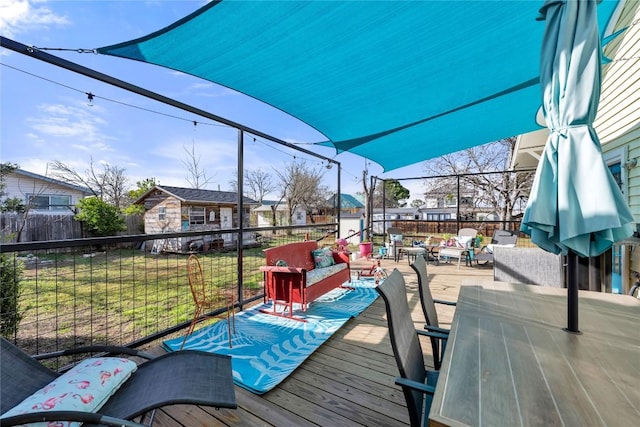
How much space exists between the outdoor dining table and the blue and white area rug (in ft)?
5.17

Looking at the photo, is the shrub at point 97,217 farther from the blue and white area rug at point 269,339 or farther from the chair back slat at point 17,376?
the chair back slat at point 17,376

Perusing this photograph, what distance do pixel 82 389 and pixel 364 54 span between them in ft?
10.1

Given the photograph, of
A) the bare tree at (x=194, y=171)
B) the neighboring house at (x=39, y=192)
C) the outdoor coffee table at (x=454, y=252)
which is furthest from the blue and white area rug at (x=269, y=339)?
the bare tree at (x=194, y=171)

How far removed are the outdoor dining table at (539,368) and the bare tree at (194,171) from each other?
1018cm

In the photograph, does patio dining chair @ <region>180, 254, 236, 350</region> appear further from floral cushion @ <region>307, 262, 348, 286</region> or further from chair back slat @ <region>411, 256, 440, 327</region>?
chair back slat @ <region>411, 256, 440, 327</region>

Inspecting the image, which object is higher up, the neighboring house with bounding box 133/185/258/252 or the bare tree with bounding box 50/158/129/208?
the bare tree with bounding box 50/158/129/208

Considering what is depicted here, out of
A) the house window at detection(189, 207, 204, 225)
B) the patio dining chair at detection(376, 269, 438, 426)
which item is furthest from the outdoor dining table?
the house window at detection(189, 207, 204, 225)

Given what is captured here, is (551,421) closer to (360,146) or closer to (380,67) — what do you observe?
(380,67)

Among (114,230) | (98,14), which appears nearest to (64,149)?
(114,230)

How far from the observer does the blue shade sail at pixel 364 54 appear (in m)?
1.95

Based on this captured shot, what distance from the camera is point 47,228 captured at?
4.01 m

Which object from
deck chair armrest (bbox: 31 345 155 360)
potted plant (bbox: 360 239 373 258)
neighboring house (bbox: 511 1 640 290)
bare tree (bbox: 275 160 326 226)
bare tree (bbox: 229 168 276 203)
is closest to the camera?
deck chair armrest (bbox: 31 345 155 360)

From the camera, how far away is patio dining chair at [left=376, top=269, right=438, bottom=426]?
1.13m

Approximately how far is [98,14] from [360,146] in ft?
12.7
